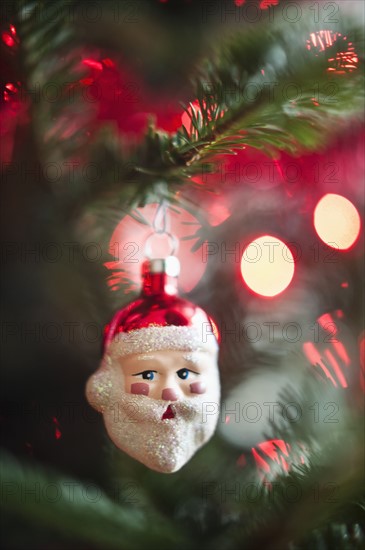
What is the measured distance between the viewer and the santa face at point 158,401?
0.50 m

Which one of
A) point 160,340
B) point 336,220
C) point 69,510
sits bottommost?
point 69,510

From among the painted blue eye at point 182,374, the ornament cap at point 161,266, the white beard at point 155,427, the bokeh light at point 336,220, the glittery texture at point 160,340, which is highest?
the bokeh light at point 336,220

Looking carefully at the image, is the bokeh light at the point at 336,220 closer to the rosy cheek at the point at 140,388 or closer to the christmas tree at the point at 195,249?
the christmas tree at the point at 195,249

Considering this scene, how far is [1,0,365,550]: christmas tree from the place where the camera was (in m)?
0.48

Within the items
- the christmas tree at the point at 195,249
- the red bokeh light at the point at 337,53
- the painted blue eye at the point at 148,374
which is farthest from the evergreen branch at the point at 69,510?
the red bokeh light at the point at 337,53

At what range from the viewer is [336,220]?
0.85 m

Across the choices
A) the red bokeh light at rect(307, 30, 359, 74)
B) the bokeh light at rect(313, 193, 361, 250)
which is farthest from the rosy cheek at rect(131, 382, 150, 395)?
the bokeh light at rect(313, 193, 361, 250)

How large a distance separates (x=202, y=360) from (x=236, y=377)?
21 cm

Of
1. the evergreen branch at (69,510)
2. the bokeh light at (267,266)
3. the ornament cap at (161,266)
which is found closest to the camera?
the evergreen branch at (69,510)

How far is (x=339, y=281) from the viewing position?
30.0 inches

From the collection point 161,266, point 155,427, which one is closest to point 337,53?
point 161,266

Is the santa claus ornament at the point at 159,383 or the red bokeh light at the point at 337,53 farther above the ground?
the red bokeh light at the point at 337,53

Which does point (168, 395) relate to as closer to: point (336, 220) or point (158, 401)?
point (158, 401)

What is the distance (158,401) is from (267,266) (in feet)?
1.39
